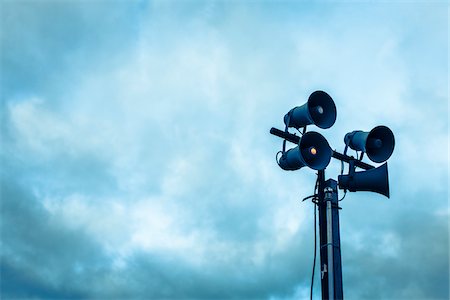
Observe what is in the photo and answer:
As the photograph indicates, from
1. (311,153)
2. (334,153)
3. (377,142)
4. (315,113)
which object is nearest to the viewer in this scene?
(311,153)

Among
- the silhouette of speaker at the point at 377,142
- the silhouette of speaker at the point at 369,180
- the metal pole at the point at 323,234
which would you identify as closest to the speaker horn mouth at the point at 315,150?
the metal pole at the point at 323,234

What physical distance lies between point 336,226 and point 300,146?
4.46ft

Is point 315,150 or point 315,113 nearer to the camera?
point 315,150

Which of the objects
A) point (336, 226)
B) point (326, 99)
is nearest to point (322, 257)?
point (336, 226)

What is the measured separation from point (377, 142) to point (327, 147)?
1304 millimetres

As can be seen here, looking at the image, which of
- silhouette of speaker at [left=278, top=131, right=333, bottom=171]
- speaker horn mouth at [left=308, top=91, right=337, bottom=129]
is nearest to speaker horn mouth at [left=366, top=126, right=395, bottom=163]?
speaker horn mouth at [left=308, top=91, right=337, bottom=129]

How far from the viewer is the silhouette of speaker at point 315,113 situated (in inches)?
347

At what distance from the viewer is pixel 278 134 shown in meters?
8.73

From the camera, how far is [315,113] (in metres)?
→ 8.93

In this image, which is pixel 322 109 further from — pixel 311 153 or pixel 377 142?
pixel 377 142

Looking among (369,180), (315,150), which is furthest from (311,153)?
(369,180)

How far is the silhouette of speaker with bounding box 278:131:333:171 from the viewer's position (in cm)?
849

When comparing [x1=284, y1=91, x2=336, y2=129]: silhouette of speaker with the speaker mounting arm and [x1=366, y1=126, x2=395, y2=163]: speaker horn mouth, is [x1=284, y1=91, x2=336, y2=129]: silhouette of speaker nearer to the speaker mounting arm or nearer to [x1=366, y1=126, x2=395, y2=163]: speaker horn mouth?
the speaker mounting arm

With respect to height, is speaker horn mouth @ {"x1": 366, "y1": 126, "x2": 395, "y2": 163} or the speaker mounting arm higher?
speaker horn mouth @ {"x1": 366, "y1": 126, "x2": 395, "y2": 163}
